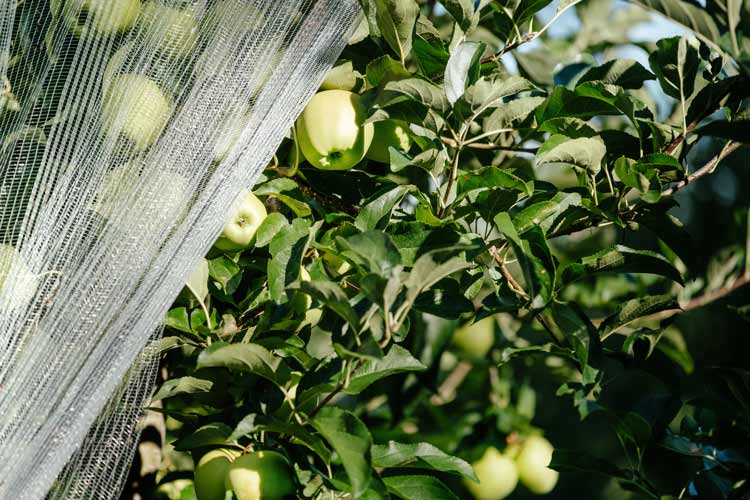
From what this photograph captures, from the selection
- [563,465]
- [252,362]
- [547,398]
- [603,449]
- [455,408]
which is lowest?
[603,449]

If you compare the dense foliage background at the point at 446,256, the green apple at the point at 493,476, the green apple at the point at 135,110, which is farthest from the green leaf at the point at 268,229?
the green apple at the point at 493,476

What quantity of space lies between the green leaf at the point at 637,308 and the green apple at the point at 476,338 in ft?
1.67

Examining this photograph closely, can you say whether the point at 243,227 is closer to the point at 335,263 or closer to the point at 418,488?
the point at 335,263

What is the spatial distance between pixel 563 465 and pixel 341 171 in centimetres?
44

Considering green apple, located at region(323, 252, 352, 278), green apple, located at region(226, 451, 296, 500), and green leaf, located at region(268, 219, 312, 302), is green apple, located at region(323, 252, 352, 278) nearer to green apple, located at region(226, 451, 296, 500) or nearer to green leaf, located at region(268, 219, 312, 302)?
green leaf, located at region(268, 219, 312, 302)

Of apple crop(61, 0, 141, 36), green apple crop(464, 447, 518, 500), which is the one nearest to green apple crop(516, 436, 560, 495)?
green apple crop(464, 447, 518, 500)

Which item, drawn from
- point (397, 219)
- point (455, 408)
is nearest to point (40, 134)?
point (397, 219)

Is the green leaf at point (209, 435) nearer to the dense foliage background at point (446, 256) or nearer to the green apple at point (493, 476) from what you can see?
the dense foliage background at point (446, 256)

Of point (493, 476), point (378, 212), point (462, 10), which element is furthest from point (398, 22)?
point (493, 476)

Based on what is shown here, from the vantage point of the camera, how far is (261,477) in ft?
2.24

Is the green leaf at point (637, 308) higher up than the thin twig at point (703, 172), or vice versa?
the thin twig at point (703, 172)

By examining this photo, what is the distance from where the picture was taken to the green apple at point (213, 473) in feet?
2.39

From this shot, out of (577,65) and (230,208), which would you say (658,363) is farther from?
(230,208)

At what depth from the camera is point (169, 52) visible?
740 mm
